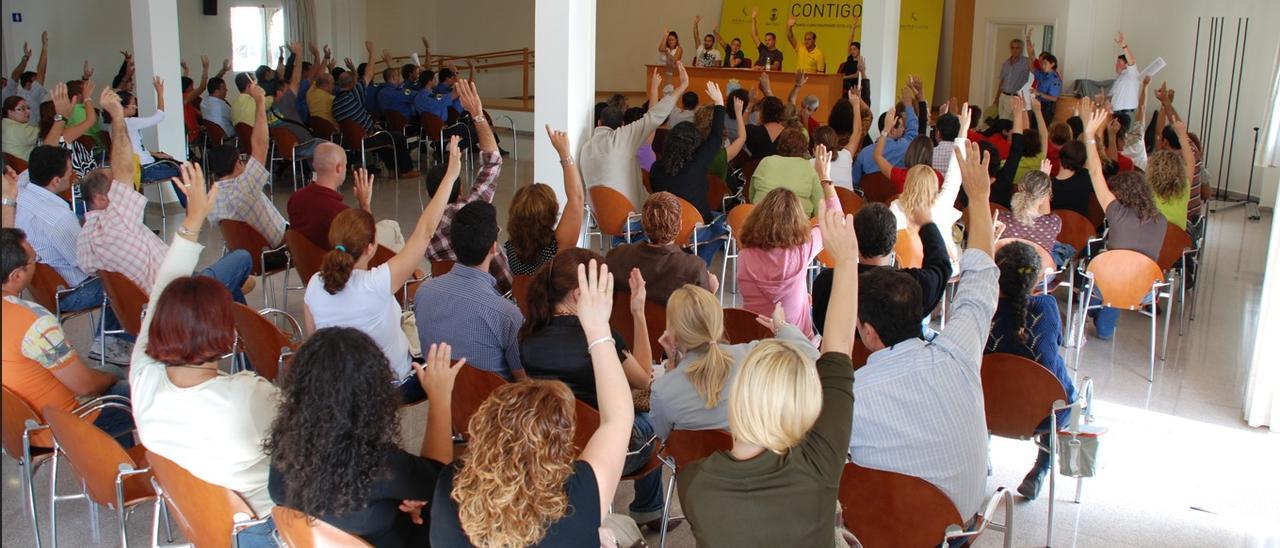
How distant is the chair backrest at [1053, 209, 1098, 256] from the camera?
253 inches

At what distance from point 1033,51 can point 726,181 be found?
7752 mm

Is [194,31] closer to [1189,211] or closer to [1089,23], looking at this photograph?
[1089,23]

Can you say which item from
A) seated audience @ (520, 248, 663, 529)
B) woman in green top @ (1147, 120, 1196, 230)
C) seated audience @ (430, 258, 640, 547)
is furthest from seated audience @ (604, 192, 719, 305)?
woman in green top @ (1147, 120, 1196, 230)

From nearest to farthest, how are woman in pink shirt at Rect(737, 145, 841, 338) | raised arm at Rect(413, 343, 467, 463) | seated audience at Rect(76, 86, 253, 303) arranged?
raised arm at Rect(413, 343, 467, 463) → woman in pink shirt at Rect(737, 145, 841, 338) → seated audience at Rect(76, 86, 253, 303)

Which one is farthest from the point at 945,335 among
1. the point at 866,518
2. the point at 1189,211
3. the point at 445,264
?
the point at 1189,211

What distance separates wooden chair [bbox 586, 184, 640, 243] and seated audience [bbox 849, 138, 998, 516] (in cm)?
362

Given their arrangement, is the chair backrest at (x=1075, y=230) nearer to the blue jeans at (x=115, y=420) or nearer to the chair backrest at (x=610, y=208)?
the chair backrest at (x=610, y=208)

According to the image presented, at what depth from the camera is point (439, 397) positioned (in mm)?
2713

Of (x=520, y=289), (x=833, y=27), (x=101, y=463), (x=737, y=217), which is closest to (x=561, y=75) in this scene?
(x=737, y=217)

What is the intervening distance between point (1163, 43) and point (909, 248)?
8.54 m

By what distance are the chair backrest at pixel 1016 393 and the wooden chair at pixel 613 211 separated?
314cm

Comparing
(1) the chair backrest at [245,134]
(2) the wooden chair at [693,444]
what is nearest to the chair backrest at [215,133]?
(1) the chair backrest at [245,134]

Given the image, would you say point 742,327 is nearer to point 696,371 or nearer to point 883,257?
point 883,257

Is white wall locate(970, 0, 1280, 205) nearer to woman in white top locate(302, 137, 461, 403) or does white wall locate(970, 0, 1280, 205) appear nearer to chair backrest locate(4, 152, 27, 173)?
woman in white top locate(302, 137, 461, 403)
